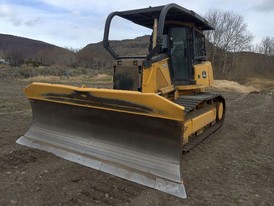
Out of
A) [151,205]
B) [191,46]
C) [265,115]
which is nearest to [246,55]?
[265,115]

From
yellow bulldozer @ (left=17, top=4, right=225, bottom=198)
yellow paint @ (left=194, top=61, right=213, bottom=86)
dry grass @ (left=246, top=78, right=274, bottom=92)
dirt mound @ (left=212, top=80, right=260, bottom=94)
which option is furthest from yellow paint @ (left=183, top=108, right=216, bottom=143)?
dry grass @ (left=246, top=78, right=274, bottom=92)

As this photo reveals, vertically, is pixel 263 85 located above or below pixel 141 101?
below

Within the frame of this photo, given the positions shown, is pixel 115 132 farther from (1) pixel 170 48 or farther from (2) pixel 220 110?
(2) pixel 220 110

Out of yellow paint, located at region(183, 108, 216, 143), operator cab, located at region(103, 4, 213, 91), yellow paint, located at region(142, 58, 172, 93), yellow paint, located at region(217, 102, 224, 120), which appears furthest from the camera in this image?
yellow paint, located at region(217, 102, 224, 120)

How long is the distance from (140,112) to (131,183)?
993 millimetres

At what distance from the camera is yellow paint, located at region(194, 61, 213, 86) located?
22.2 feet

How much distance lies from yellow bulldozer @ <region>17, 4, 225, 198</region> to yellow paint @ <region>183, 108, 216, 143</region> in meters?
0.02

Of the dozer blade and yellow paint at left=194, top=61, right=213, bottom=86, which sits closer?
the dozer blade

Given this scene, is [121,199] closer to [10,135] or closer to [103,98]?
[103,98]

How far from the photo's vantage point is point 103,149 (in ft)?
16.0

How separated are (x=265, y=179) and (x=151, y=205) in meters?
2.04

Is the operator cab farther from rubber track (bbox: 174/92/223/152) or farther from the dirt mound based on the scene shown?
the dirt mound

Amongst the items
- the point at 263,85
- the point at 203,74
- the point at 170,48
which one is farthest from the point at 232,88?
the point at 170,48

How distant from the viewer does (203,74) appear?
7.17m
